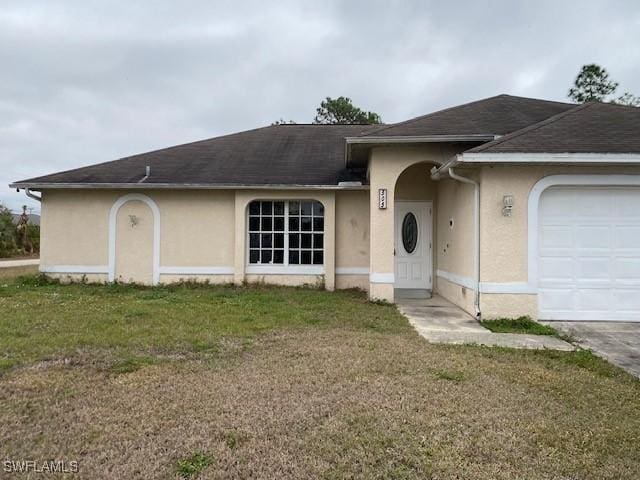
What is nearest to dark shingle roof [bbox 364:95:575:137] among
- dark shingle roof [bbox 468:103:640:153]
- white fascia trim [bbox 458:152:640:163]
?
dark shingle roof [bbox 468:103:640:153]

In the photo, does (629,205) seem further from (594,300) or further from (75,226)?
(75,226)

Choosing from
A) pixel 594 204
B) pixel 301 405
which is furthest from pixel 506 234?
pixel 301 405

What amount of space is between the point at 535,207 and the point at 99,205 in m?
A: 11.2

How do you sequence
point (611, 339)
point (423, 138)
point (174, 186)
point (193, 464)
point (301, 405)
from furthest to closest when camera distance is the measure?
point (174, 186), point (423, 138), point (611, 339), point (301, 405), point (193, 464)

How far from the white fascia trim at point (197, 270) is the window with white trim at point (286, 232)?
734 millimetres

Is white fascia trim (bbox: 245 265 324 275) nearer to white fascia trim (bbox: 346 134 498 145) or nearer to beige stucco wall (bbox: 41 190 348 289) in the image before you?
beige stucco wall (bbox: 41 190 348 289)

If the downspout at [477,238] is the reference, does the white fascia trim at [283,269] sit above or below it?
below

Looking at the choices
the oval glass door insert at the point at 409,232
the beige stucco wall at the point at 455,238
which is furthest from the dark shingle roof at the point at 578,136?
the oval glass door insert at the point at 409,232

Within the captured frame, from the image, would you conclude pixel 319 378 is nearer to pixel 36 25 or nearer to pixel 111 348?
pixel 111 348

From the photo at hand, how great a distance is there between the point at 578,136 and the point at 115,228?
37.9 feet

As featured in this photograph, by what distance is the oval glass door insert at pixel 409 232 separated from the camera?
1095 centimetres

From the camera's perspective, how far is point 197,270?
36.4 ft

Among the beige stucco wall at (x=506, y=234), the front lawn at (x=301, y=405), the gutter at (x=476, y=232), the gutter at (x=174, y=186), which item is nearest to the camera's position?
the front lawn at (x=301, y=405)

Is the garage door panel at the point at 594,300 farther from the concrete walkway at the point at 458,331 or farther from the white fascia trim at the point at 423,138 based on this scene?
the white fascia trim at the point at 423,138
